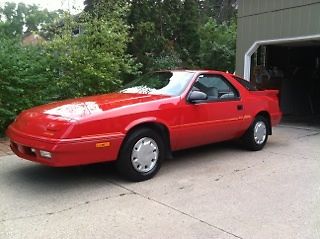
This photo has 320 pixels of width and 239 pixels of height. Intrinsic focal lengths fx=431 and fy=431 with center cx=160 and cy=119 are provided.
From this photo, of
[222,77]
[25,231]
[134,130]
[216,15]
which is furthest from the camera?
[216,15]

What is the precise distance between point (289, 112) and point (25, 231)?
11.8 m

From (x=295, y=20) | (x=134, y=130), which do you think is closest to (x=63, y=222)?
(x=134, y=130)

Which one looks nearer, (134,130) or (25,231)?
(25,231)

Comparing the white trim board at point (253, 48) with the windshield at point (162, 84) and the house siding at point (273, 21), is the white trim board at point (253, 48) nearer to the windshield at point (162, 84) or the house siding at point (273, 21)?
the house siding at point (273, 21)

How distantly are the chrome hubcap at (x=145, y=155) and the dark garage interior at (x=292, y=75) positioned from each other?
8109 millimetres

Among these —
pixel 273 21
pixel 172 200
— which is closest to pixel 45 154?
pixel 172 200

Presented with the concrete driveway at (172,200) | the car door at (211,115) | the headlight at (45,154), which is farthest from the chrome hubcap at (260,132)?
the headlight at (45,154)

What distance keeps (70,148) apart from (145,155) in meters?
1.08

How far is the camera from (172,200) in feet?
16.0

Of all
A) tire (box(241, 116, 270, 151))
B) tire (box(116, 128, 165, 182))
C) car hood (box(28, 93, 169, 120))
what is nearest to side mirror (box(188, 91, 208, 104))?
car hood (box(28, 93, 169, 120))

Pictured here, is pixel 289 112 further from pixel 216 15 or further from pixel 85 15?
pixel 216 15

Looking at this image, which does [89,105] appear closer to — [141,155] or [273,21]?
[141,155]

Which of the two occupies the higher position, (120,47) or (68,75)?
(120,47)

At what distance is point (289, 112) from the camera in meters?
14.3
